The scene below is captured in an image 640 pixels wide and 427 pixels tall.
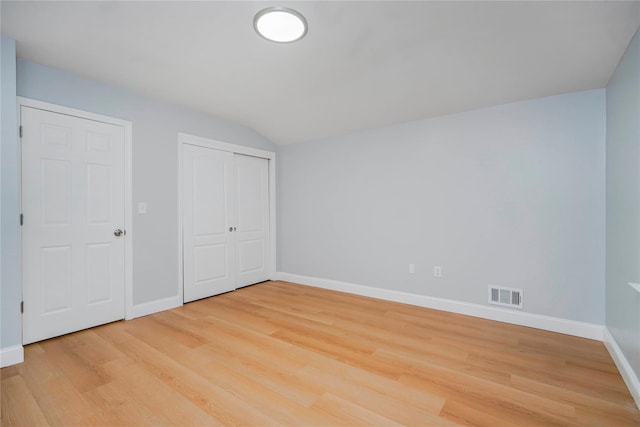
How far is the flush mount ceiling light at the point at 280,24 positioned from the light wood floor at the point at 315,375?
2475mm

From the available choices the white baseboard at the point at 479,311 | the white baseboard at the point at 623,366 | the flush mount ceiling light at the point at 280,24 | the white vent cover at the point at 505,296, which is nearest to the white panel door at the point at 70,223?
the flush mount ceiling light at the point at 280,24

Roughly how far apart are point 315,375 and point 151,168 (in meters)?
2.87

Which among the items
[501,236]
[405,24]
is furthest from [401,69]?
[501,236]

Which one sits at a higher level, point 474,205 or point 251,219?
point 474,205

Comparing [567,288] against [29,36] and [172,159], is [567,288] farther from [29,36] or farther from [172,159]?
[29,36]

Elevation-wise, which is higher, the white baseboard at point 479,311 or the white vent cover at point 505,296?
the white vent cover at point 505,296

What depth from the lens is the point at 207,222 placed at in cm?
397

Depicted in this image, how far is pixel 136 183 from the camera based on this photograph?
10.5ft

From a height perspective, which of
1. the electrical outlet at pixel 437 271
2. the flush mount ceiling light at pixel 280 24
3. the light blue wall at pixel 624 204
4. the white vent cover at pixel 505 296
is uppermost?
the flush mount ceiling light at pixel 280 24

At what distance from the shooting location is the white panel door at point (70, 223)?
2.53 m

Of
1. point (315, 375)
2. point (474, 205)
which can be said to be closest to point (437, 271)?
point (474, 205)

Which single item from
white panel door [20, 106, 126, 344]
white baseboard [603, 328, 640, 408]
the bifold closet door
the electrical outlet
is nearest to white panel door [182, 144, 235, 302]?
the bifold closet door

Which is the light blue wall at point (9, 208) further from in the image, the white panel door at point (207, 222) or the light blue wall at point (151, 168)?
the white panel door at point (207, 222)

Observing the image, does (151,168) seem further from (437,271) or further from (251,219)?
(437,271)
